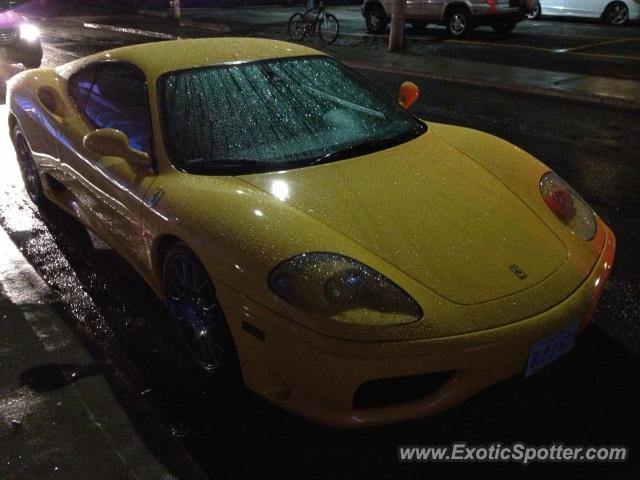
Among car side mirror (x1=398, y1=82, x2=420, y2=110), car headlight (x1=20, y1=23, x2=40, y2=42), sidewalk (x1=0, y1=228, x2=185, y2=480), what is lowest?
sidewalk (x1=0, y1=228, x2=185, y2=480)

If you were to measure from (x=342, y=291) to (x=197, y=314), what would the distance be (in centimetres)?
87

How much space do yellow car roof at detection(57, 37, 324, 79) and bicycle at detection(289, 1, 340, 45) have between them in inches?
472

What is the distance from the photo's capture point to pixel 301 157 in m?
2.98

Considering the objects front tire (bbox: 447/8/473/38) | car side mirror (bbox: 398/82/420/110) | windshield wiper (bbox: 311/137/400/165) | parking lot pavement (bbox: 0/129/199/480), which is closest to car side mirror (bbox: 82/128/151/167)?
windshield wiper (bbox: 311/137/400/165)

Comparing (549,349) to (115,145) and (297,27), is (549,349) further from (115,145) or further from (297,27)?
(297,27)

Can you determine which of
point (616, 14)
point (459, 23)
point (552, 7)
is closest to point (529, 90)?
point (459, 23)

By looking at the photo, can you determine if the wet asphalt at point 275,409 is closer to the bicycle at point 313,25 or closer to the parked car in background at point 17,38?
the parked car in background at point 17,38

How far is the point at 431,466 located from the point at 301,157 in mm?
1472

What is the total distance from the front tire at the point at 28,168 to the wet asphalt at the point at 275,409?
411mm

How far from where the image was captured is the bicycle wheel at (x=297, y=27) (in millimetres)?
15578

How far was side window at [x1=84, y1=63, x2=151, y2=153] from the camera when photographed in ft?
10.6

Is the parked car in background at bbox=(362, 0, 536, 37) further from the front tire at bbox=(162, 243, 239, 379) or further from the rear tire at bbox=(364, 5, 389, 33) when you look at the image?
the front tire at bbox=(162, 243, 239, 379)

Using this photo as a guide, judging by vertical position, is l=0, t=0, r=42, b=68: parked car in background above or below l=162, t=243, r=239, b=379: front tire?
above

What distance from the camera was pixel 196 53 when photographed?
3455mm
